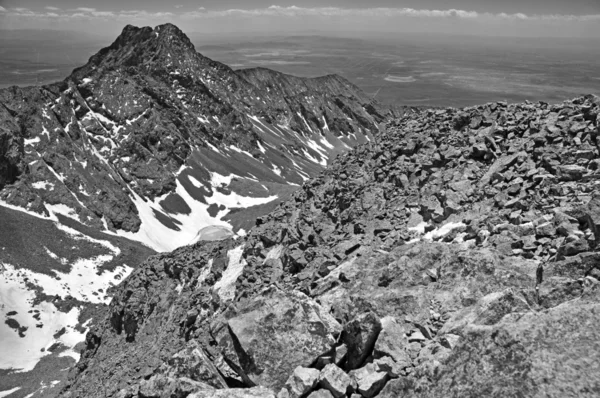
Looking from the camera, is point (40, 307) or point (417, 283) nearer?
point (417, 283)

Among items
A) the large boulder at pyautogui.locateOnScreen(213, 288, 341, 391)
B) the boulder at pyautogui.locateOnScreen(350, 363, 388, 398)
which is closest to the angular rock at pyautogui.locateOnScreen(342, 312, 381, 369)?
the large boulder at pyautogui.locateOnScreen(213, 288, 341, 391)

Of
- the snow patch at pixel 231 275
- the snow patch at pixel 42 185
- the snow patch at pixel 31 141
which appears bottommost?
the snow patch at pixel 42 185

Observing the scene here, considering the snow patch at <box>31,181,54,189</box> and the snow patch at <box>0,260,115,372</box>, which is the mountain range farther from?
the snow patch at <box>31,181,54,189</box>

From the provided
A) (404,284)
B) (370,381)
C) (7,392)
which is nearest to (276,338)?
(370,381)

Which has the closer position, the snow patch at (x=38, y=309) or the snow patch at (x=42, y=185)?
the snow patch at (x=38, y=309)

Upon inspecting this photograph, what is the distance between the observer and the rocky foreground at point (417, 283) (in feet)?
35.7

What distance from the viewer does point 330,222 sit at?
108 feet

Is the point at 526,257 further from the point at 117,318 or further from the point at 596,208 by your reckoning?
the point at 117,318

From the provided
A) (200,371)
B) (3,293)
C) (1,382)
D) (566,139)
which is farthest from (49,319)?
(566,139)

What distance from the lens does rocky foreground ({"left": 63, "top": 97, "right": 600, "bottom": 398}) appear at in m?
10.9

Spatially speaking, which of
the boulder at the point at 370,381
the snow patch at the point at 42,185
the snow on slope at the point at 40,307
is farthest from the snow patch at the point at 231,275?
the snow patch at the point at 42,185

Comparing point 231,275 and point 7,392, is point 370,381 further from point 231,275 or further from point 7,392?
point 7,392

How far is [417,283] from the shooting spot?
60.2 ft

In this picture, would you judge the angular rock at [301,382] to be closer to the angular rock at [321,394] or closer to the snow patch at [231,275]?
the angular rock at [321,394]
